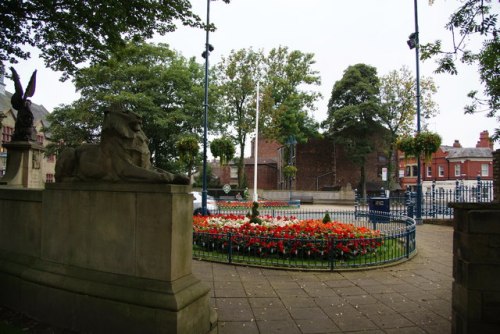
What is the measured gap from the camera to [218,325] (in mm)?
4363

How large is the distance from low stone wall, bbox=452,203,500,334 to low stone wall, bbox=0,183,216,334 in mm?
3168

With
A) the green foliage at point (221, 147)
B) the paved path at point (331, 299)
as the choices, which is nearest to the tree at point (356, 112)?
the green foliage at point (221, 147)

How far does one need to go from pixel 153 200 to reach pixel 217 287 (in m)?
3.14

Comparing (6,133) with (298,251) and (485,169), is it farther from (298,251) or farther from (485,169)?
(485,169)

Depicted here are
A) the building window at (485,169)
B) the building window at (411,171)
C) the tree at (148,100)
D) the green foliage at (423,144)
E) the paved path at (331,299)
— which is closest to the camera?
the paved path at (331,299)

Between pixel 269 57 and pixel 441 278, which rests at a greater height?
pixel 269 57

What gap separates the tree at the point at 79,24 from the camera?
7.16 m

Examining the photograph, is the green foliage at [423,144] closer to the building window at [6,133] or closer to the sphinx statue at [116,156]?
the sphinx statue at [116,156]

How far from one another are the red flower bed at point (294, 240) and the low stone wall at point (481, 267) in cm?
377

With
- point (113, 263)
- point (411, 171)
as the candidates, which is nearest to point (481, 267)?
point (113, 263)

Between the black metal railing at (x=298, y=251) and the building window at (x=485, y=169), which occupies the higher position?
the building window at (x=485, y=169)

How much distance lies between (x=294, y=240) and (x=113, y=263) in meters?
5.10

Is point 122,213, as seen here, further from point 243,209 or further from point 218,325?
point 243,209

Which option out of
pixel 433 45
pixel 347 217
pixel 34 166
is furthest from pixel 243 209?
pixel 433 45
